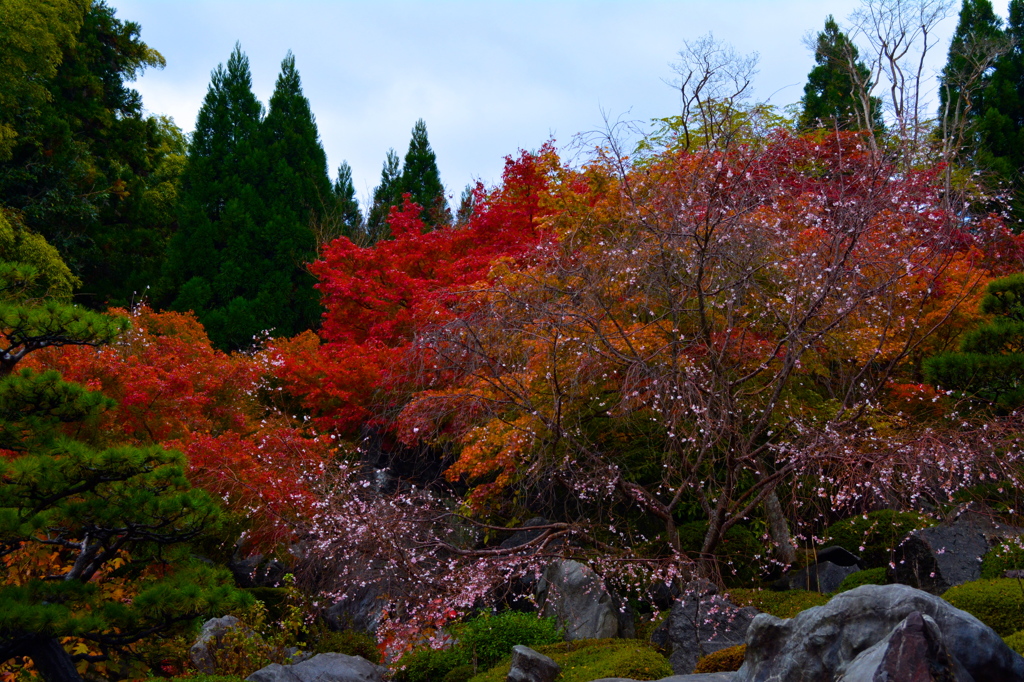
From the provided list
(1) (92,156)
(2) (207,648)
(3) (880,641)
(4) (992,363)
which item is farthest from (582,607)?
(1) (92,156)

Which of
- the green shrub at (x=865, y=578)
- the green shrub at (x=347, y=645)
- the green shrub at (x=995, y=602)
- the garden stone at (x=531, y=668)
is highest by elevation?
the green shrub at (x=995, y=602)

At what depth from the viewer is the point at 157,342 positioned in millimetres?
11383

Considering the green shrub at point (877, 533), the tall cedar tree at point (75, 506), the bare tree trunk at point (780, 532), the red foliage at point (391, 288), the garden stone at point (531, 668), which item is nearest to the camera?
the tall cedar tree at point (75, 506)

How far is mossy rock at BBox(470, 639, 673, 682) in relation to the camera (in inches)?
223

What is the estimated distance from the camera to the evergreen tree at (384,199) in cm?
2142

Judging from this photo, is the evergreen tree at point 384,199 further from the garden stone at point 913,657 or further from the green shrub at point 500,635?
the garden stone at point 913,657

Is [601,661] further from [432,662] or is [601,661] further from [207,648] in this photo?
[207,648]

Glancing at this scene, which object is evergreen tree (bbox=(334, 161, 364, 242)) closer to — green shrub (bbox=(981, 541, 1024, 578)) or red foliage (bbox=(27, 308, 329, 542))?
red foliage (bbox=(27, 308, 329, 542))

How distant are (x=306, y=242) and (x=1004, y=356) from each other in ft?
49.7

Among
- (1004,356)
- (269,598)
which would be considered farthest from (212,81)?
(1004,356)

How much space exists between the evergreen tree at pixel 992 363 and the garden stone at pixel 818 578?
222cm

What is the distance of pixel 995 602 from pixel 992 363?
2205mm

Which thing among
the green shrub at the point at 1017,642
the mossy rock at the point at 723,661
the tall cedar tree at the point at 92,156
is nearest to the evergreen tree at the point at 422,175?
the tall cedar tree at the point at 92,156

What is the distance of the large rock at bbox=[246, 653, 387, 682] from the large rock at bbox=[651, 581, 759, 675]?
307 cm
